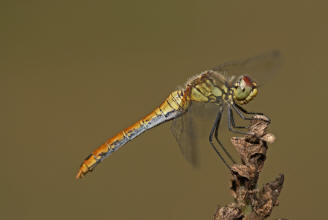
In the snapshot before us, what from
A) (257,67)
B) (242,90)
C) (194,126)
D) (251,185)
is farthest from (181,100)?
(251,185)

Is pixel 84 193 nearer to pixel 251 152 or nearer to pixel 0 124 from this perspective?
pixel 0 124

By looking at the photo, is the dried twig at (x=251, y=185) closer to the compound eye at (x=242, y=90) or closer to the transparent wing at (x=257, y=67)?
the compound eye at (x=242, y=90)

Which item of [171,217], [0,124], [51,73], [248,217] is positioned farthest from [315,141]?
[0,124]

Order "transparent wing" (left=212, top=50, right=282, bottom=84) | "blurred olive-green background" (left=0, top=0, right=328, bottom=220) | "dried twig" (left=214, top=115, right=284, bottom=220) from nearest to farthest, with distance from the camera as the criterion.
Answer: "dried twig" (left=214, top=115, right=284, bottom=220) → "transparent wing" (left=212, top=50, right=282, bottom=84) → "blurred olive-green background" (left=0, top=0, right=328, bottom=220)

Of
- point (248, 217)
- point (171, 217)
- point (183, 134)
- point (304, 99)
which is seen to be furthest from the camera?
point (304, 99)

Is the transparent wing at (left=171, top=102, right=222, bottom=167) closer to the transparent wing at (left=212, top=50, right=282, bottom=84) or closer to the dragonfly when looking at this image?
the dragonfly

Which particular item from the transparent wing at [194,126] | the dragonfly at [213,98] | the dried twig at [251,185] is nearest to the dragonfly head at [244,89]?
the dragonfly at [213,98]

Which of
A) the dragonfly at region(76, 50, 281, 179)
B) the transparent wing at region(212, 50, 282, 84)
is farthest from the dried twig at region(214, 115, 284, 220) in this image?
the transparent wing at region(212, 50, 282, 84)
